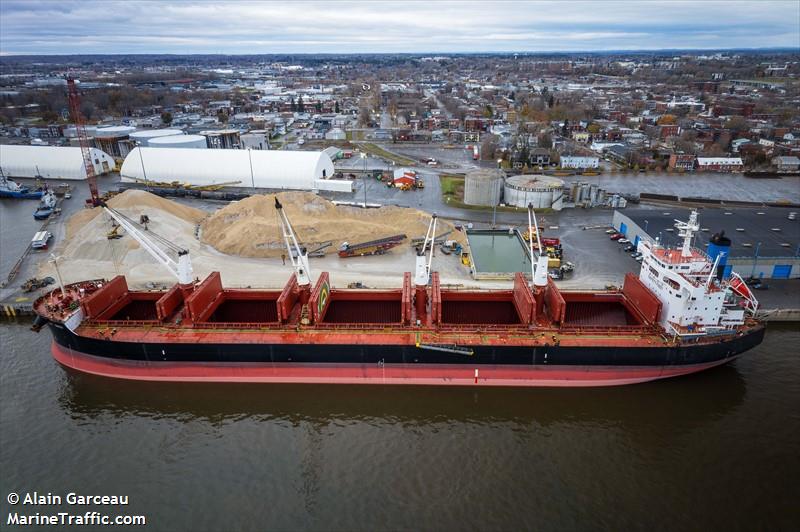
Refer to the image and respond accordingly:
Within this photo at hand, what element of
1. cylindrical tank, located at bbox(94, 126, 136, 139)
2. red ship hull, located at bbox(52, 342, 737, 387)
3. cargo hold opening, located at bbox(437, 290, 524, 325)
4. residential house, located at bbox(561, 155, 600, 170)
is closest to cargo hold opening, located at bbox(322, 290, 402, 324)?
cargo hold opening, located at bbox(437, 290, 524, 325)

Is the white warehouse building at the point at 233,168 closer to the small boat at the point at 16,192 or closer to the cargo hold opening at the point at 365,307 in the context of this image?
the small boat at the point at 16,192

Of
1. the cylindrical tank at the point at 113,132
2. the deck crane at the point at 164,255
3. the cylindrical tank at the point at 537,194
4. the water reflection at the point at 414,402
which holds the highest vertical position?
the cylindrical tank at the point at 113,132

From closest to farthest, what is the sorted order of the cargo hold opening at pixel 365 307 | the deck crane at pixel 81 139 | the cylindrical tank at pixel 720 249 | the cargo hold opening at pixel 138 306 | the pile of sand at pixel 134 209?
the cylindrical tank at pixel 720 249 < the cargo hold opening at pixel 138 306 < the cargo hold opening at pixel 365 307 < the deck crane at pixel 81 139 < the pile of sand at pixel 134 209

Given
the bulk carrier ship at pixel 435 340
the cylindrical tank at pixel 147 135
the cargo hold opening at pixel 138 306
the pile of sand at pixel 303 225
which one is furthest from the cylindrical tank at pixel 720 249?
the cylindrical tank at pixel 147 135

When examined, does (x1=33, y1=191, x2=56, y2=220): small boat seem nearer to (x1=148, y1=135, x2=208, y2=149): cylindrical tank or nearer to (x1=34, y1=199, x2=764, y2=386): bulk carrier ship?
(x1=148, y1=135, x2=208, y2=149): cylindrical tank

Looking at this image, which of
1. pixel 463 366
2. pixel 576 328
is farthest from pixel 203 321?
pixel 576 328

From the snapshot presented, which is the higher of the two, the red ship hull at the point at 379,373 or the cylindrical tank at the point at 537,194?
the cylindrical tank at the point at 537,194

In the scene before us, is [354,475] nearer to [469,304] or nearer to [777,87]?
[469,304]
